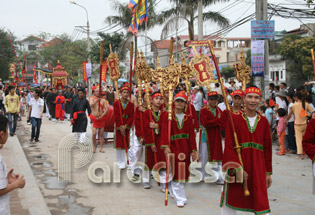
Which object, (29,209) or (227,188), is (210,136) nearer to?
(227,188)

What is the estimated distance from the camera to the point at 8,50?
131 feet

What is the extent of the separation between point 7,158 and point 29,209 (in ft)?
14.1

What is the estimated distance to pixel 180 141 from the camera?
20.0 feet

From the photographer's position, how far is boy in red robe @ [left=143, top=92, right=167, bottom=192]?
679 centimetres

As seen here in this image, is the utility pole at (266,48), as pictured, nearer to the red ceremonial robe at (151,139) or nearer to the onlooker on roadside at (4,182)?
the red ceremonial robe at (151,139)

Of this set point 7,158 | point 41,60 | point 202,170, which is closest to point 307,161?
point 202,170

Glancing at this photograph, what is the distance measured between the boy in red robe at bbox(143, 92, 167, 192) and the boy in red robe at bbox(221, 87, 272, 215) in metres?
2.42

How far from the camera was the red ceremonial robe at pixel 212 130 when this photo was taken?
6953mm

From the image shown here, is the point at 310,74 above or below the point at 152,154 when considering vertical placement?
above

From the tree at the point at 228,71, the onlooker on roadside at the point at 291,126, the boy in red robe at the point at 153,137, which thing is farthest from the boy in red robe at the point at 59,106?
the tree at the point at 228,71

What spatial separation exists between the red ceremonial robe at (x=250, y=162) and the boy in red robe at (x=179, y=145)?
63.8 inches

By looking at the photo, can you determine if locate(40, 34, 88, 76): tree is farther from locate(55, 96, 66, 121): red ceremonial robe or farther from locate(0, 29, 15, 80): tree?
locate(55, 96, 66, 121): red ceremonial robe

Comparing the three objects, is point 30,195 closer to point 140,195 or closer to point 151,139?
point 140,195

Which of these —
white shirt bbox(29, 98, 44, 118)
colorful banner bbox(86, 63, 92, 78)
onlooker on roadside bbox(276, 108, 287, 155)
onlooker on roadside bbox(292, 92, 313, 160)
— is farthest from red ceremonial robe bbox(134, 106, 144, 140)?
colorful banner bbox(86, 63, 92, 78)
